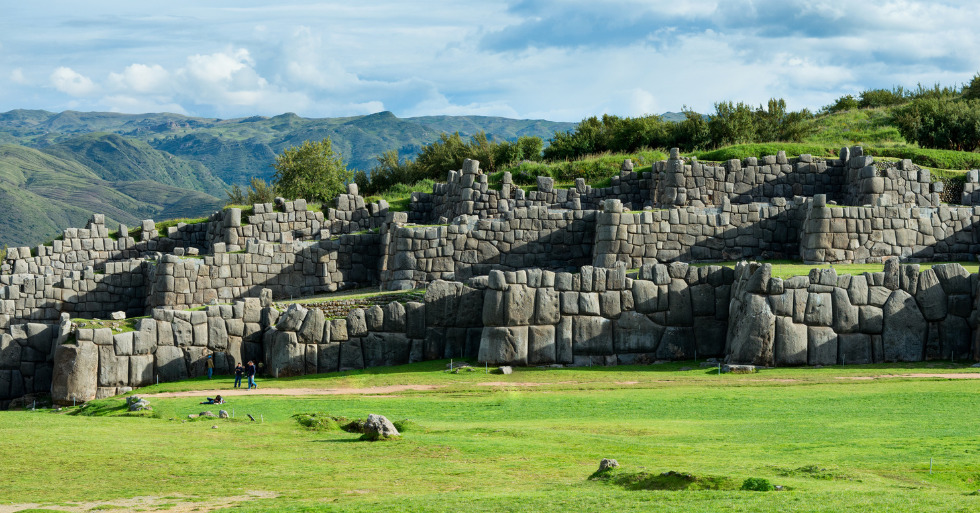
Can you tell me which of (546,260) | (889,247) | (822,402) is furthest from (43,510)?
(889,247)

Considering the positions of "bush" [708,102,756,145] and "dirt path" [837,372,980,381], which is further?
"bush" [708,102,756,145]

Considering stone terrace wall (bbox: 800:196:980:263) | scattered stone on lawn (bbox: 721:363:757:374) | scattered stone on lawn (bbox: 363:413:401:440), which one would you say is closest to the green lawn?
stone terrace wall (bbox: 800:196:980:263)

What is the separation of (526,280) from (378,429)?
12.0 meters

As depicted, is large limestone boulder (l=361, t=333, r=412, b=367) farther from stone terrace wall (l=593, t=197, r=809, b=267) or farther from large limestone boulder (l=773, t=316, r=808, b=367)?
large limestone boulder (l=773, t=316, r=808, b=367)

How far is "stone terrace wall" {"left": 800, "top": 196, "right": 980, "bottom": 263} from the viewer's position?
35000mm

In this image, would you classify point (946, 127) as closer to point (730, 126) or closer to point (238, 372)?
point (730, 126)

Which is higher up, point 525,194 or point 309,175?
point 309,175

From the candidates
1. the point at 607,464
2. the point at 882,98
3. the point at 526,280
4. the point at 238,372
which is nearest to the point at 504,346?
the point at 526,280

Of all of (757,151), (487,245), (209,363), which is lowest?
(209,363)

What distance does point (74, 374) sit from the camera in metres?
28.0

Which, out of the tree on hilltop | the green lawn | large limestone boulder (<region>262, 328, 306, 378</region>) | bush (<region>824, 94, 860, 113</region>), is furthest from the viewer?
bush (<region>824, 94, 860, 113</region>)

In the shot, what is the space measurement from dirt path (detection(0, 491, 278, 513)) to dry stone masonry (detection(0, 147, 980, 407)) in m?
15.8

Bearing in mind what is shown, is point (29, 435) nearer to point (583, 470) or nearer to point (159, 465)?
point (159, 465)

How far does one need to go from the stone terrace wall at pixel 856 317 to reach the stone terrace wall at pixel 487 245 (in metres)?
10.7
